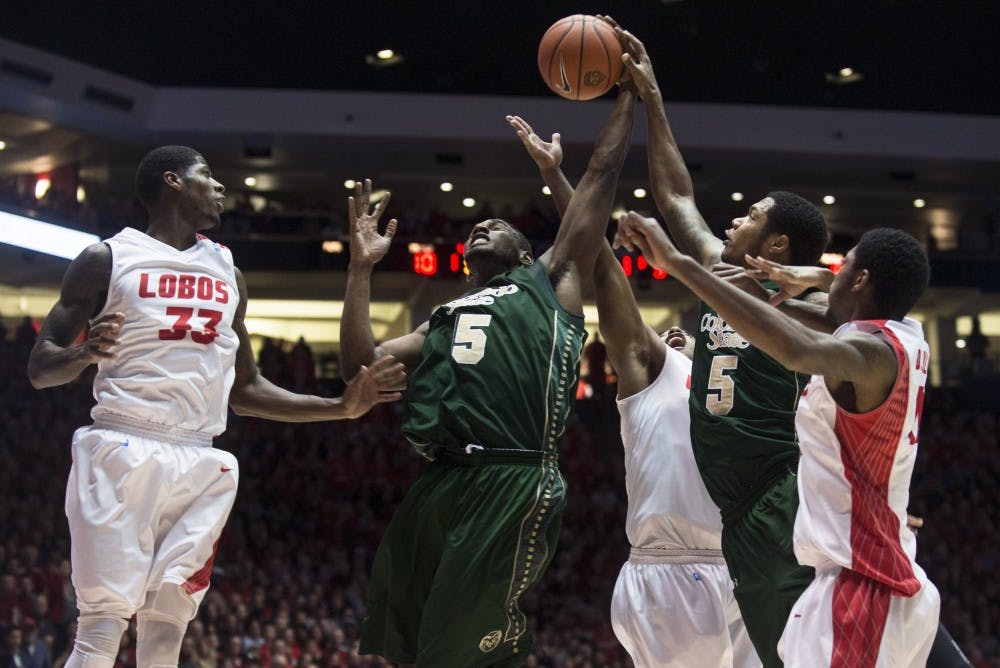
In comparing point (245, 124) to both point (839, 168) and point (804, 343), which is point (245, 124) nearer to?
point (839, 168)

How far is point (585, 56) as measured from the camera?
5348mm

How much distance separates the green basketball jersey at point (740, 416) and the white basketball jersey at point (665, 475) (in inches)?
24.2

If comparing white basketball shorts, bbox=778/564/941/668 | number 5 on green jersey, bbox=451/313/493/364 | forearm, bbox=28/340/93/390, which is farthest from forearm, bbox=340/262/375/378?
white basketball shorts, bbox=778/564/941/668

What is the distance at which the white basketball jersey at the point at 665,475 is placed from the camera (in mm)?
5578

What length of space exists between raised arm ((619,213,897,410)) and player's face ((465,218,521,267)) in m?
1.15

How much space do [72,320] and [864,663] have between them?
2.97 metres

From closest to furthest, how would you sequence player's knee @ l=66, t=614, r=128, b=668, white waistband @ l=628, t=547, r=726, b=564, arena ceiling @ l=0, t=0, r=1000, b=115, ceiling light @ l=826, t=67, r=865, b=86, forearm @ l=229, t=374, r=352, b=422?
player's knee @ l=66, t=614, r=128, b=668 → forearm @ l=229, t=374, r=352, b=422 → white waistband @ l=628, t=547, r=726, b=564 → arena ceiling @ l=0, t=0, r=1000, b=115 → ceiling light @ l=826, t=67, r=865, b=86

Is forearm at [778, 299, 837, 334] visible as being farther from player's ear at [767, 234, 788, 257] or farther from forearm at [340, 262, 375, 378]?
forearm at [340, 262, 375, 378]

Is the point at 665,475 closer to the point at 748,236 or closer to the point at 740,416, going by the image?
the point at 740,416

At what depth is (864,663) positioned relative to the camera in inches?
148

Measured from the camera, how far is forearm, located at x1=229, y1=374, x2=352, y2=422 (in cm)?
525

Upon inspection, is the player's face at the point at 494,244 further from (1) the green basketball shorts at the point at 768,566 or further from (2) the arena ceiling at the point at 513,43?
(2) the arena ceiling at the point at 513,43

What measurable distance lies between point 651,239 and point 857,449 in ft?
2.84

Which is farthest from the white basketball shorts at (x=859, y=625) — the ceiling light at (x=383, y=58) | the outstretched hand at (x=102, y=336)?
the ceiling light at (x=383, y=58)
